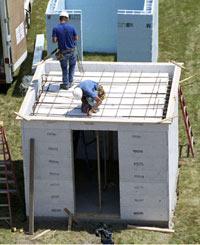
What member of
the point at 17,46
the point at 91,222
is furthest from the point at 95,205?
the point at 17,46

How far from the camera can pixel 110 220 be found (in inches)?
728

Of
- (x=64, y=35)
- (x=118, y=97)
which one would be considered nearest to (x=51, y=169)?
(x=118, y=97)

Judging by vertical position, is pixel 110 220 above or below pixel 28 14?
below

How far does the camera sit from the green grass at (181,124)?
715 inches

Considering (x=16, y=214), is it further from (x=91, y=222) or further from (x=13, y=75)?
(x=13, y=75)

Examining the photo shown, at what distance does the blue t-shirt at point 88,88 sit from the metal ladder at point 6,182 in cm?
198

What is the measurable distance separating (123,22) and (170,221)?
7.49 m

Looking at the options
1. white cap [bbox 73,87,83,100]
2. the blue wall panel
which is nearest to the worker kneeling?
white cap [bbox 73,87,83,100]

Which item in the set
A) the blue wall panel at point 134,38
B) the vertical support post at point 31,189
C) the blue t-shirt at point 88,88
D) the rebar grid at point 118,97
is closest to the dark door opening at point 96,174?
the rebar grid at point 118,97

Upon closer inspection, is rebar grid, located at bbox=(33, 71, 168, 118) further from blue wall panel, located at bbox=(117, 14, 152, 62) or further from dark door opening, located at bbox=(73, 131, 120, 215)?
blue wall panel, located at bbox=(117, 14, 152, 62)

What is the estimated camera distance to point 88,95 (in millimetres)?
18078

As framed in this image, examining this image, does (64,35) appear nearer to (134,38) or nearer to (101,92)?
(101,92)

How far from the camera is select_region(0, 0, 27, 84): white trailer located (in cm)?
2266

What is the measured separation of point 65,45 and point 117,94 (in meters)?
1.57
